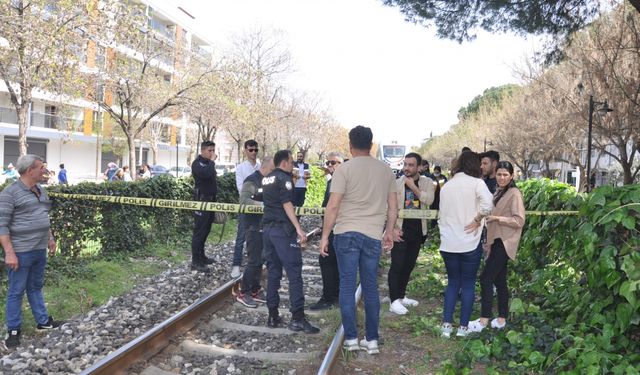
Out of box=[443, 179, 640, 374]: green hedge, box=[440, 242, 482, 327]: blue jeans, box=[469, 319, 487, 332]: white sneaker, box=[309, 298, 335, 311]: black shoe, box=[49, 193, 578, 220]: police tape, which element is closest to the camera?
box=[443, 179, 640, 374]: green hedge

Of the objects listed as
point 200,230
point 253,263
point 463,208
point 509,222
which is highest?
point 463,208

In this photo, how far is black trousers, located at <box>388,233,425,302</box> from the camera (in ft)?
20.5

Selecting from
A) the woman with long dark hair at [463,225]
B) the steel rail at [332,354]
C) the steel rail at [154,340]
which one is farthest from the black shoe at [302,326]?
the woman with long dark hair at [463,225]

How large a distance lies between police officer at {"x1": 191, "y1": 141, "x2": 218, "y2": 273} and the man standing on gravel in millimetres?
1257

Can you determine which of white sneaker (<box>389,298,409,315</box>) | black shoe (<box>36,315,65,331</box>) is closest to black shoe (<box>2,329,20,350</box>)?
black shoe (<box>36,315,65,331</box>)

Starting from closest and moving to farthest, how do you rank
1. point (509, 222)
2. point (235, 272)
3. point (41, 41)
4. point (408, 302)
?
point (509, 222) < point (408, 302) < point (235, 272) < point (41, 41)

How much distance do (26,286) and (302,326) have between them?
2.85 metres

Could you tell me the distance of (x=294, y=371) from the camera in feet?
14.8

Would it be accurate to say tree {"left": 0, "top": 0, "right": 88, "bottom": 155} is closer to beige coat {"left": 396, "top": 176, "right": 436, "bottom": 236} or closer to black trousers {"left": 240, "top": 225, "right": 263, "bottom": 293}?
black trousers {"left": 240, "top": 225, "right": 263, "bottom": 293}

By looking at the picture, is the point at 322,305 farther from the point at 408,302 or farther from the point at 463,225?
the point at 463,225

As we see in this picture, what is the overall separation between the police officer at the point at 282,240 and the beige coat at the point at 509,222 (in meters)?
1.96

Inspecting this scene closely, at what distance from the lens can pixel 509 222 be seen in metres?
5.13

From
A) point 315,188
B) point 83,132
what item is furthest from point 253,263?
point 83,132

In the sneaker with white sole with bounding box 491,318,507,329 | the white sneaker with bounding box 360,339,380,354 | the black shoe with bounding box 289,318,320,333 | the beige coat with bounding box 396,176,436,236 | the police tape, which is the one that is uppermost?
the beige coat with bounding box 396,176,436,236
